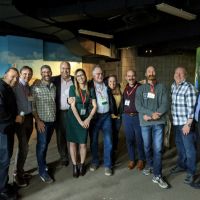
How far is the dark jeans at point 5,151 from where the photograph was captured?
2.41m

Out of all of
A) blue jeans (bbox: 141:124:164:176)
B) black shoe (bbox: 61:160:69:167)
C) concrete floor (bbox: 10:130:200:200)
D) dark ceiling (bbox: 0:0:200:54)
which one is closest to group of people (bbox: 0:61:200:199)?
blue jeans (bbox: 141:124:164:176)

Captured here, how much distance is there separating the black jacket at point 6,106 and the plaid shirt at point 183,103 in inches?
73.7

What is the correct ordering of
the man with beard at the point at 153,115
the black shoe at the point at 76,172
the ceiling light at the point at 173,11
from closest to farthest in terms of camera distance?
the man with beard at the point at 153,115 → the black shoe at the point at 76,172 → the ceiling light at the point at 173,11

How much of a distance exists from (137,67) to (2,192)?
6.35 metres

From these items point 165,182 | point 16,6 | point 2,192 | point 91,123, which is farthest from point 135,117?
point 16,6

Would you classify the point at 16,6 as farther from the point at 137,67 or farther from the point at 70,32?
the point at 137,67

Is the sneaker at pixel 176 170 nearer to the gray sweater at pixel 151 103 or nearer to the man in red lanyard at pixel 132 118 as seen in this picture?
the man in red lanyard at pixel 132 118

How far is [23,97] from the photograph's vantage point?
281 centimetres

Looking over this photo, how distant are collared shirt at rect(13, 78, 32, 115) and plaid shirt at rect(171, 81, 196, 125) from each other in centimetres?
177

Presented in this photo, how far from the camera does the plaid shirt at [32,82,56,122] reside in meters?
2.93

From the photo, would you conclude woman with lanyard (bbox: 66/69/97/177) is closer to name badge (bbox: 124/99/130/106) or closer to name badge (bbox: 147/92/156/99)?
name badge (bbox: 124/99/130/106)

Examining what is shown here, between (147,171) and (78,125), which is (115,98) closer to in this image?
(78,125)

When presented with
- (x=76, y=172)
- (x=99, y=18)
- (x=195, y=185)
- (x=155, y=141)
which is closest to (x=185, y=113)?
(x=155, y=141)

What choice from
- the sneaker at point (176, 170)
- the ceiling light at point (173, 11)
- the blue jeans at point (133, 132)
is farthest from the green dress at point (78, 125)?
the ceiling light at point (173, 11)
